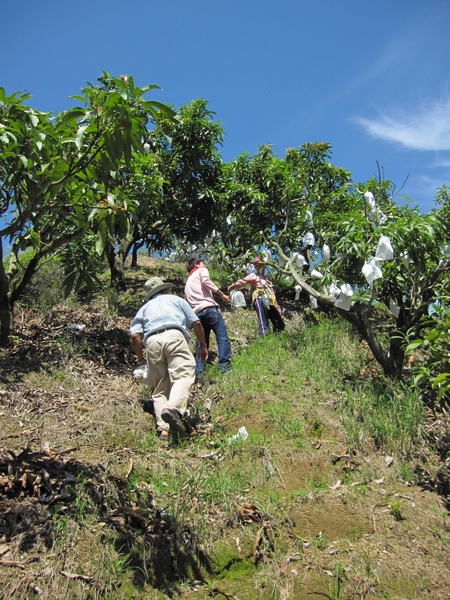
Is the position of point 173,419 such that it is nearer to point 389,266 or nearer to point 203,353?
point 203,353

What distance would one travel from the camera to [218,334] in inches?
249

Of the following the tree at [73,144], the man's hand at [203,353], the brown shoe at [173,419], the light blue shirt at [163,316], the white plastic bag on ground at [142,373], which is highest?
the tree at [73,144]

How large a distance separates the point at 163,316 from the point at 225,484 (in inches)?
68.1

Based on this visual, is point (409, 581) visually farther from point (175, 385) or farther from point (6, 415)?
point (6, 415)

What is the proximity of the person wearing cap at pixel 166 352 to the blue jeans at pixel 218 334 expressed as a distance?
89 cm

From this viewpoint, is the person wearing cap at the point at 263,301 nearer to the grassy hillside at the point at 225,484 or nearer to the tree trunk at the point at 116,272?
the grassy hillside at the point at 225,484

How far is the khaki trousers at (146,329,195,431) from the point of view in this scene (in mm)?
4770

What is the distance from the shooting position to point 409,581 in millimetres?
3305

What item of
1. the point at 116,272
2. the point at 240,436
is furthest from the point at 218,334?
the point at 116,272

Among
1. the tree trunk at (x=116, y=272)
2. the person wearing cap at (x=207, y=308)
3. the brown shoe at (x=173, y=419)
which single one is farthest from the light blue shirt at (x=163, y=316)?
the tree trunk at (x=116, y=272)

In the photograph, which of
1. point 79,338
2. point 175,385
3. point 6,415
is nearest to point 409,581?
point 175,385

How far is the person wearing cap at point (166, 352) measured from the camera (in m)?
4.73

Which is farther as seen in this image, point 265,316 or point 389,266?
point 265,316

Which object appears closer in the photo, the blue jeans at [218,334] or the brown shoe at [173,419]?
the brown shoe at [173,419]
